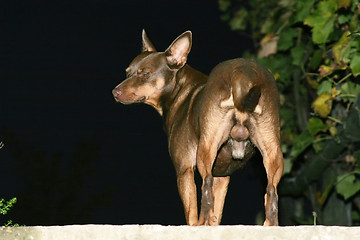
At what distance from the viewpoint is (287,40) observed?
8.75 m

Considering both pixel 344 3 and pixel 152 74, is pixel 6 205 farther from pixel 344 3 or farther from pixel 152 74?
pixel 344 3

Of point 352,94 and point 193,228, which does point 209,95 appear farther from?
point 352,94

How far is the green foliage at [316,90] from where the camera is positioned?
704cm

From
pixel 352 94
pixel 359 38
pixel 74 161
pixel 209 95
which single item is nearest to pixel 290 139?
pixel 352 94

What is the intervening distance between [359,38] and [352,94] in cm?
88

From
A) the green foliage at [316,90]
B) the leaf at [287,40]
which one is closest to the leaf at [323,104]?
the green foliage at [316,90]

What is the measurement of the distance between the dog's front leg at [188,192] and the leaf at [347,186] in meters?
2.31

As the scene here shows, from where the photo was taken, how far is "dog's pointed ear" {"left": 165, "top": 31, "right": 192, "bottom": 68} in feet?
→ 18.8

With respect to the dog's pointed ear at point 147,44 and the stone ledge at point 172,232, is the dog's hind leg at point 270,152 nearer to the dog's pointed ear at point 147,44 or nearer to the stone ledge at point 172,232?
the stone ledge at point 172,232

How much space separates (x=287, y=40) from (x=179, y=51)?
3197mm

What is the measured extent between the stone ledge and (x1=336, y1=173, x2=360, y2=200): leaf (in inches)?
144

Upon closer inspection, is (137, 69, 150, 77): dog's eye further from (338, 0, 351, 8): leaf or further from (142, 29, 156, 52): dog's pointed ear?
(338, 0, 351, 8): leaf

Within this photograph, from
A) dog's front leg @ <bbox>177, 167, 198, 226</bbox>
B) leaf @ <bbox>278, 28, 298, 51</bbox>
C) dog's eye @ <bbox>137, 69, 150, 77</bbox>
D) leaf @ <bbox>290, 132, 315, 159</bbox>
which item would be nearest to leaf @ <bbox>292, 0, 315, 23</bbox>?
leaf @ <bbox>278, 28, 298, 51</bbox>

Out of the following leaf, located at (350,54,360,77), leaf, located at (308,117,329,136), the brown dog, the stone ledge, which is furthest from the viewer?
leaf, located at (308,117,329,136)
